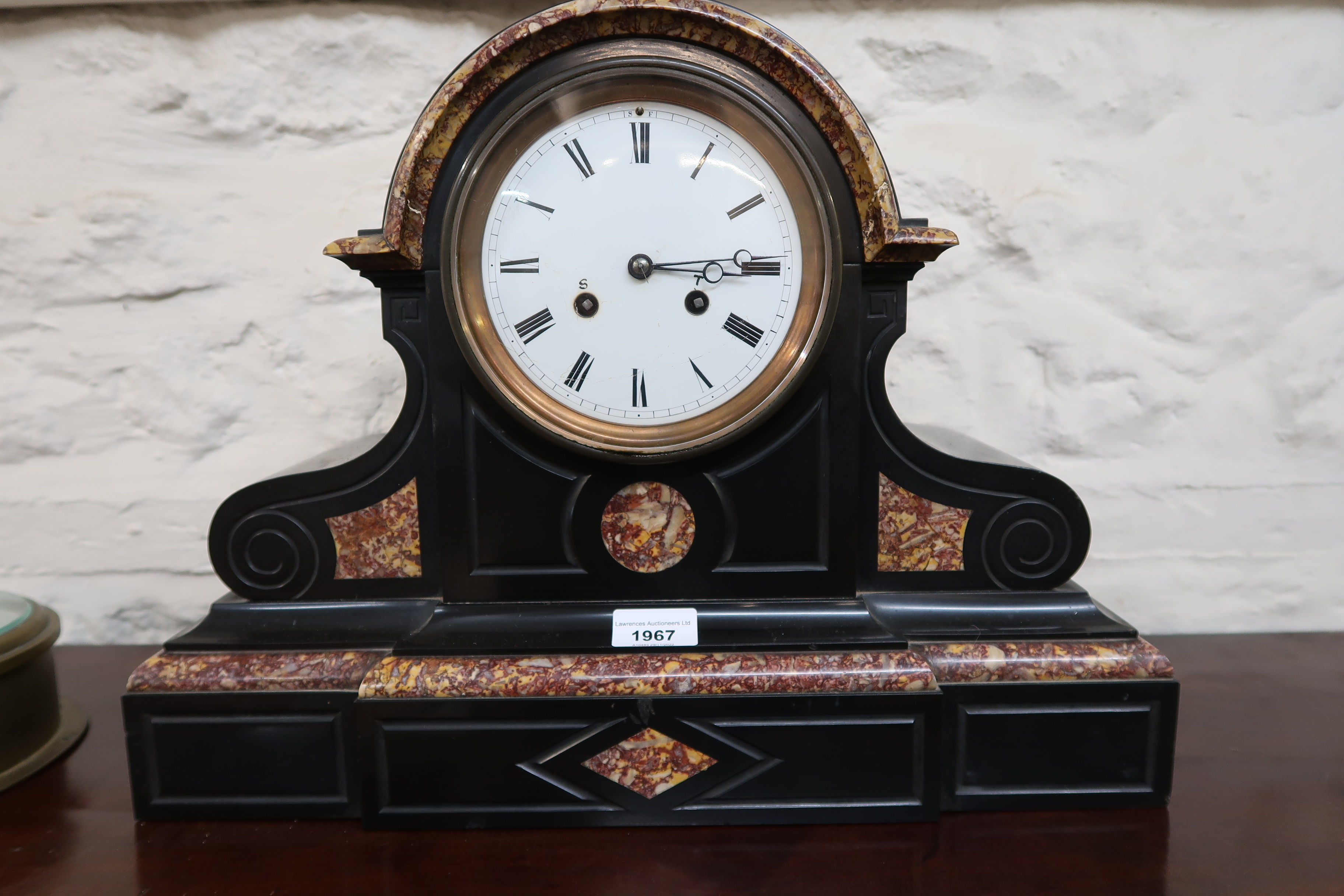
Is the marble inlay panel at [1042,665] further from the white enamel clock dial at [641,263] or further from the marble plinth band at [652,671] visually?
the white enamel clock dial at [641,263]

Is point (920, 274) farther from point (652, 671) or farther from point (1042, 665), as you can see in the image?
point (652, 671)

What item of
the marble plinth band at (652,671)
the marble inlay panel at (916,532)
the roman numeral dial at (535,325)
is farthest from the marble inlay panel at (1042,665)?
the roman numeral dial at (535,325)

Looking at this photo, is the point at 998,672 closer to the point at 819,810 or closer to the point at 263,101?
the point at 819,810

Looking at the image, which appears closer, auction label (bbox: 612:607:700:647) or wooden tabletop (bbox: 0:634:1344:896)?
wooden tabletop (bbox: 0:634:1344:896)

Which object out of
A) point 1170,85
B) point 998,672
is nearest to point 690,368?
point 998,672

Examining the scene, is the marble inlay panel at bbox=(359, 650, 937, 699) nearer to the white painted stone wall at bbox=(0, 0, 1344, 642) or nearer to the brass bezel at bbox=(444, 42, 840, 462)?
the brass bezel at bbox=(444, 42, 840, 462)

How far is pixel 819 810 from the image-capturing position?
98 cm

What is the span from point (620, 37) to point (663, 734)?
32.0 inches

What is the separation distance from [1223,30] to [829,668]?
136 cm

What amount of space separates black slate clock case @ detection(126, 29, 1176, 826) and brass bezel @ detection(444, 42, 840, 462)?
3 cm

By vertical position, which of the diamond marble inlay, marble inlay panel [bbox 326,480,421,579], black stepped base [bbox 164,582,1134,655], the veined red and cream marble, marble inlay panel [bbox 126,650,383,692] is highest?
the veined red and cream marble

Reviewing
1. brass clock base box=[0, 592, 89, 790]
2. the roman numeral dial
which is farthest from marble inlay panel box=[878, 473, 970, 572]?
brass clock base box=[0, 592, 89, 790]

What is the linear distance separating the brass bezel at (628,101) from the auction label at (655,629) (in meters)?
0.19

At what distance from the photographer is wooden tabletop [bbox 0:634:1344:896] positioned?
88 cm
